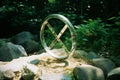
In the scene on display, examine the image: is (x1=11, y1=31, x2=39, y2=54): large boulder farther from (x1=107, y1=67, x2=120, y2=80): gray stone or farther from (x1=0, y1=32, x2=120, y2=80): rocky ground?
(x1=107, y1=67, x2=120, y2=80): gray stone

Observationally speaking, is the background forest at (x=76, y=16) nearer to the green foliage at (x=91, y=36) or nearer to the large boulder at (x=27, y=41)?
the green foliage at (x=91, y=36)

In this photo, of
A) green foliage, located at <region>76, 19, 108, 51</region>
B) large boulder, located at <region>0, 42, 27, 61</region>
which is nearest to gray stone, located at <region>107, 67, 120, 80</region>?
green foliage, located at <region>76, 19, 108, 51</region>

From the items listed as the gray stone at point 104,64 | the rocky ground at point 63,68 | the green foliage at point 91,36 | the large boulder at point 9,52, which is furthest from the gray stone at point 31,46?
the gray stone at point 104,64

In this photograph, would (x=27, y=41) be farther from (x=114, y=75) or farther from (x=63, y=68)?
(x=114, y=75)

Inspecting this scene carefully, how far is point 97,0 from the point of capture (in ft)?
35.9

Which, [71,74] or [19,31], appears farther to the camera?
[19,31]

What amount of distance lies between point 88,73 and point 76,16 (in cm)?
535

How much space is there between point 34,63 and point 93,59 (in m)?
1.39

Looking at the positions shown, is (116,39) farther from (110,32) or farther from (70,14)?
(70,14)

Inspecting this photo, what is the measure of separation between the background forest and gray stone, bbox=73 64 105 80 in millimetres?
2085

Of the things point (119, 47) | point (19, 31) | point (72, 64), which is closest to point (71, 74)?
point (72, 64)

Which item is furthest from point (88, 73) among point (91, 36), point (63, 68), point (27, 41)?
point (27, 41)

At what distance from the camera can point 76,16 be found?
1094 centimetres

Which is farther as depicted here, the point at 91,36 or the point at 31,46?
the point at 31,46
